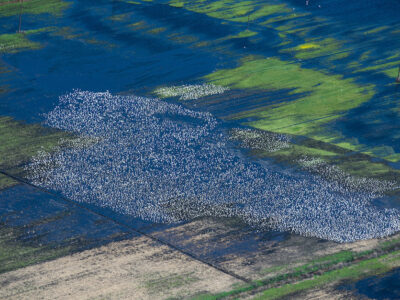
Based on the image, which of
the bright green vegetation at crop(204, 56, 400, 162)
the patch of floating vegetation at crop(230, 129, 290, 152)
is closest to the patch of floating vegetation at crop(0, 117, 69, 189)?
the patch of floating vegetation at crop(230, 129, 290, 152)

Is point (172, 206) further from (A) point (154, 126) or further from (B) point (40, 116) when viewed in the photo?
(B) point (40, 116)

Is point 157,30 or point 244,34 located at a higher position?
point 157,30

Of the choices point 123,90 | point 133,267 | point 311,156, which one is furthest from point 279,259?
point 123,90

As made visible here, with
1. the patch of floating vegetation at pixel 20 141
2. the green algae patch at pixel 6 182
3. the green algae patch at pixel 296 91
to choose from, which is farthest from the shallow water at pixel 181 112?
the green algae patch at pixel 6 182

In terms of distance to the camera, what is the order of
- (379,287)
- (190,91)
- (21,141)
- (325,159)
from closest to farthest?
(379,287) → (325,159) → (21,141) → (190,91)

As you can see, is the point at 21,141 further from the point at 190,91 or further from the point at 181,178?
the point at 190,91

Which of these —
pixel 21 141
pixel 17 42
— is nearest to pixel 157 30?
pixel 17 42
